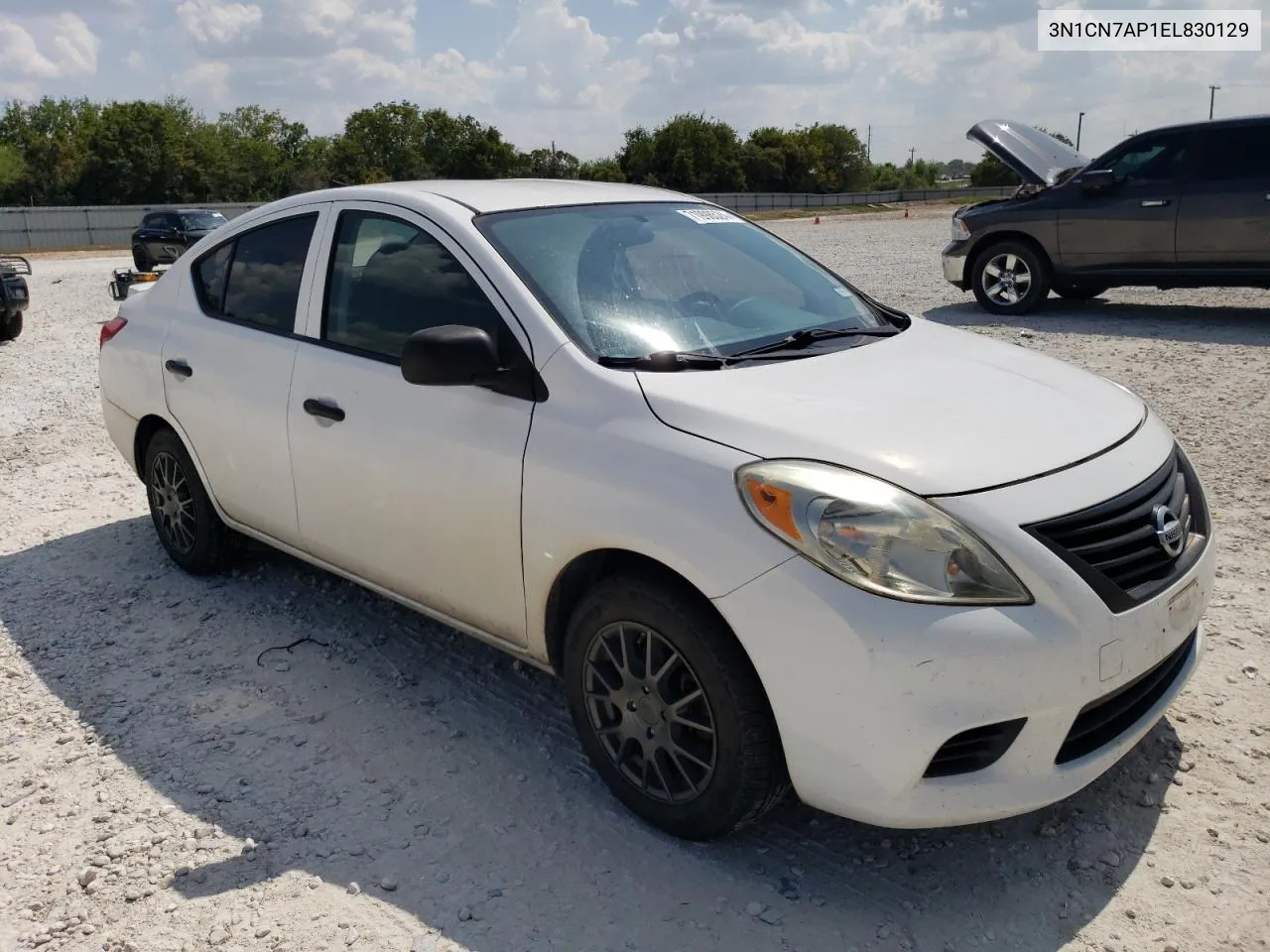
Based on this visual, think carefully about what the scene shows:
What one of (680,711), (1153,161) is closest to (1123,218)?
(1153,161)

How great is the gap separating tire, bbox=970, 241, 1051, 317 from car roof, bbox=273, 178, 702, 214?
815 cm

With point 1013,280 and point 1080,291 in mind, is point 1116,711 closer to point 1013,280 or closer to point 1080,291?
point 1013,280

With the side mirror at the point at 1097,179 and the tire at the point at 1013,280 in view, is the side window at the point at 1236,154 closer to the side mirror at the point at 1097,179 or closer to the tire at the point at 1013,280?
the side mirror at the point at 1097,179

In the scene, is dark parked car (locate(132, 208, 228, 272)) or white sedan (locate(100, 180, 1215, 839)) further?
dark parked car (locate(132, 208, 228, 272))

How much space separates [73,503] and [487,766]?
4151 mm

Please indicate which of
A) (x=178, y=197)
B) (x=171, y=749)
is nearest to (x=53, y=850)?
(x=171, y=749)

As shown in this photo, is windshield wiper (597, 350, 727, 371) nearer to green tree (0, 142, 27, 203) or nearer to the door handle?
the door handle

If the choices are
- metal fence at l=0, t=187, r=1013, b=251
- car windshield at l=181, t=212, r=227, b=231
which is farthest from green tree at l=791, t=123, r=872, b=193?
car windshield at l=181, t=212, r=227, b=231

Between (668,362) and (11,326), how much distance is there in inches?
502

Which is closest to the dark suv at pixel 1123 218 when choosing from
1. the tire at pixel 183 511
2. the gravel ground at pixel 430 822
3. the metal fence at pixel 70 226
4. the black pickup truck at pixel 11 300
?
the gravel ground at pixel 430 822

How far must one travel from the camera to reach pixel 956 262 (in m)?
12.1

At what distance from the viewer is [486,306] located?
11.4 ft

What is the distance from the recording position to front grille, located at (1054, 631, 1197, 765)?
8.96 ft

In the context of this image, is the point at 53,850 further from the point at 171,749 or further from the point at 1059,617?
the point at 1059,617
